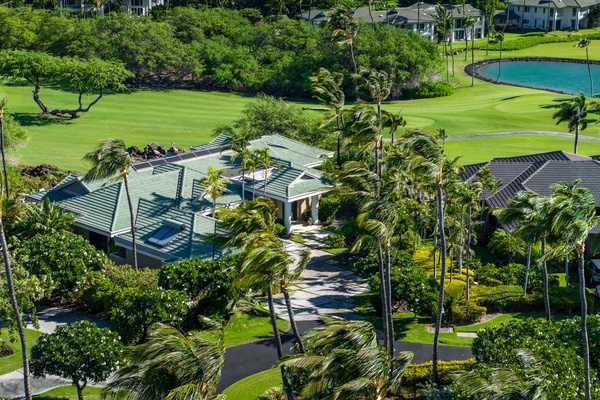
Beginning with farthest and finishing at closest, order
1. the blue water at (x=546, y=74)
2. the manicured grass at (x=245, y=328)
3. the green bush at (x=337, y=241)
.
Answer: the blue water at (x=546, y=74) < the green bush at (x=337, y=241) < the manicured grass at (x=245, y=328)

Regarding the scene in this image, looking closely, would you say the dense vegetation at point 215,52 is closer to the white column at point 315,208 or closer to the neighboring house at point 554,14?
the white column at point 315,208

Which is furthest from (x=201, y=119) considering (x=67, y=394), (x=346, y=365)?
(x=346, y=365)

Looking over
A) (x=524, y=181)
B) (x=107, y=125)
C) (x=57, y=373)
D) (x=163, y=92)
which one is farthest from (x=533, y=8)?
(x=57, y=373)

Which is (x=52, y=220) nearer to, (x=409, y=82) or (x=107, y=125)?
(x=107, y=125)

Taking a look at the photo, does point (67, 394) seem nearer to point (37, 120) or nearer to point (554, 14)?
point (37, 120)

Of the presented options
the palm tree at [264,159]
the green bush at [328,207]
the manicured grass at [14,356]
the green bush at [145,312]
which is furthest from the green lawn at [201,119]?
the green bush at [145,312]
